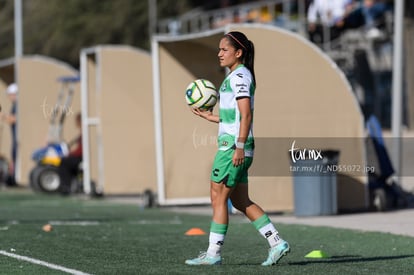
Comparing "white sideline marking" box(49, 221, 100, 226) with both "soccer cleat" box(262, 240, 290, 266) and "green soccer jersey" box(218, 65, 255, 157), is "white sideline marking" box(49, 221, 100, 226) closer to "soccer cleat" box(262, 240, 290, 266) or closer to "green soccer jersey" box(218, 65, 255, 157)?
"soccer cleat" box(262, 240, 290, 266)

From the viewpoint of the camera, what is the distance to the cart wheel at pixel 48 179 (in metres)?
24.8

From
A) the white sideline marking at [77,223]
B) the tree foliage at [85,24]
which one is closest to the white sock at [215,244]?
the white sideline marking at [77,223]

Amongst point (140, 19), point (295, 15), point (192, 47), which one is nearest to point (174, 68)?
point (192, 47)

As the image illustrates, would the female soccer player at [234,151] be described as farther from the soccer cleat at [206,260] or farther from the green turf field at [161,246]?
the green turf field at [161,246]

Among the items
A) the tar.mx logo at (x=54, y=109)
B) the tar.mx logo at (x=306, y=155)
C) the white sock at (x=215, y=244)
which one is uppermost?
the tar.mx logo at (x=54, y=109)

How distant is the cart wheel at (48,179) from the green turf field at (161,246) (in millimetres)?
6983

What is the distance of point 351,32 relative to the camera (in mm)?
29391

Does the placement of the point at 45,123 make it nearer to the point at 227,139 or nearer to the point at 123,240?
the point at 123,240

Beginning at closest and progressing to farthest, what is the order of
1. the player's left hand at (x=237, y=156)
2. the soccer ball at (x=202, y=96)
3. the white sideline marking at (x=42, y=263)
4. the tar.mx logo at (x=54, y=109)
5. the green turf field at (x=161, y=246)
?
the white sideline marking at (x=42, y=263) < the player's left hand at (x=237, y=156) < the green turf field at (x=161, y=246) < the soccer ball at (x=202, y=96) < the tar.mx logo at (x=54, y=109)

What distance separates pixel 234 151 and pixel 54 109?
18.0 meters

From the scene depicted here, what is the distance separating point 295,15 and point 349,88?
14172 mm

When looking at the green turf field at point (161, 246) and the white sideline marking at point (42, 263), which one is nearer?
the white sideline marking at point (42, 263)

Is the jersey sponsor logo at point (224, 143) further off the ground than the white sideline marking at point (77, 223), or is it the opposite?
the jersey sponsor logo at point (224, 143)

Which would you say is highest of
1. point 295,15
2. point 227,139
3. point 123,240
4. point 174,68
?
point 295,15
